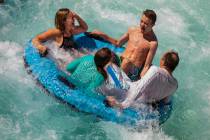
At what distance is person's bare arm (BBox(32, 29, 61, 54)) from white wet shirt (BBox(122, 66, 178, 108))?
1.36 metres

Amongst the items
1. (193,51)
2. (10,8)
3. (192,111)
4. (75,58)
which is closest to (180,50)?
(193,51)

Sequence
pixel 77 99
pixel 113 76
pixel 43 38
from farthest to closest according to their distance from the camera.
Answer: pixel 43 38
pixel 77 99
pixel 113 76

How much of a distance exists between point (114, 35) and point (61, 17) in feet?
7.80

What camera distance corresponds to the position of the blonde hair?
601 cm

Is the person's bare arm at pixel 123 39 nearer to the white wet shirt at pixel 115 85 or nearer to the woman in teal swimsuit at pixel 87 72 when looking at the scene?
the woman in teal swimsuit at pixel 87 72

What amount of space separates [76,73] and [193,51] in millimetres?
3130

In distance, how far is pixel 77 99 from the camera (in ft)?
18.7

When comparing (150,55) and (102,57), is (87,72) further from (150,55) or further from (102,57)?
(150,55)

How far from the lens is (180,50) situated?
27.1ft

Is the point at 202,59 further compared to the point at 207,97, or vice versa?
the point at 202,59

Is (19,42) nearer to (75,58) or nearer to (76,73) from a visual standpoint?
(75,58)

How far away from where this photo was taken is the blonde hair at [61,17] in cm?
601

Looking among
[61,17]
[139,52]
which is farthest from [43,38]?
[139,52]

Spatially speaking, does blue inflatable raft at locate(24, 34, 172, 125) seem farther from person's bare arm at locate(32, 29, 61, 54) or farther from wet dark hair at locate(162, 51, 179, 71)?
wet dark hair at locate(162, 51, 179, 71)
